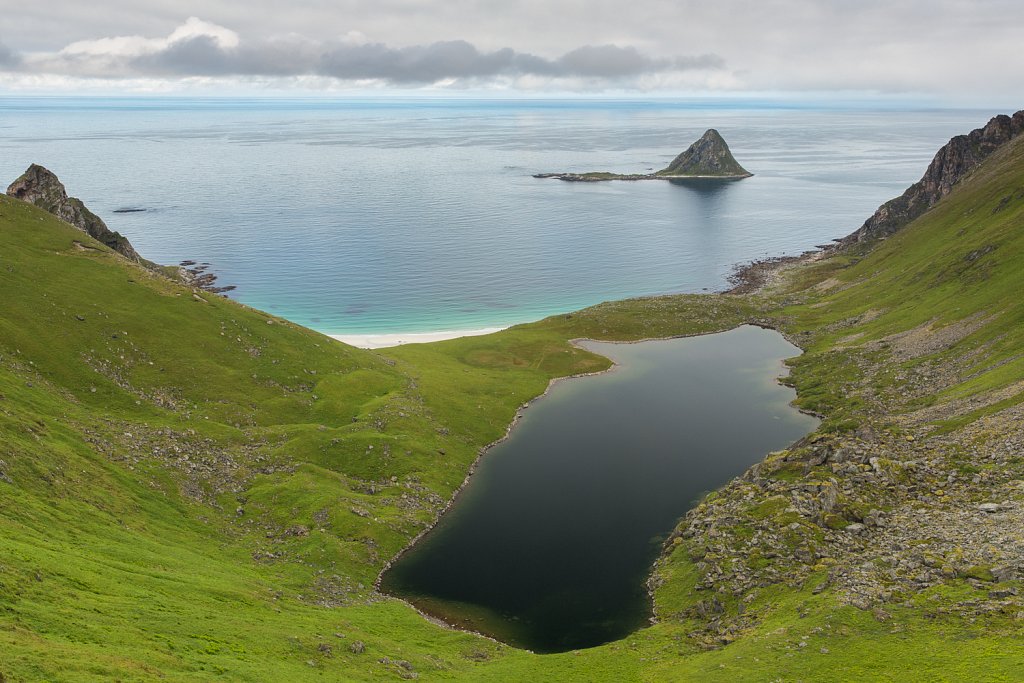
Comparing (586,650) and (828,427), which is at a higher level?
(828,427)

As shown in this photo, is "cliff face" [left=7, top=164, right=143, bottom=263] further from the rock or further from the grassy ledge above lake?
the rock

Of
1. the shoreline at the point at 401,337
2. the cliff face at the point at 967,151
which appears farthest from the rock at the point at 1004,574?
the cliff face at the point at 967,151

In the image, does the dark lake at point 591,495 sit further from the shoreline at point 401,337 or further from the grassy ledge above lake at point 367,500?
the shoreline at point 401,337

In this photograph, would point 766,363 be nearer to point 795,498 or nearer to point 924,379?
point 924,379

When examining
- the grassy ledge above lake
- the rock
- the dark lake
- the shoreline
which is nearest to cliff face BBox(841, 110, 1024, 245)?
the grassy ledge above lake

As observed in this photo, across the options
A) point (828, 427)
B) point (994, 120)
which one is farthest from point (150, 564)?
point (994, 120)

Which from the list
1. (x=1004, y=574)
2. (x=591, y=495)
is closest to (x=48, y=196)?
(x=591, y=495)
